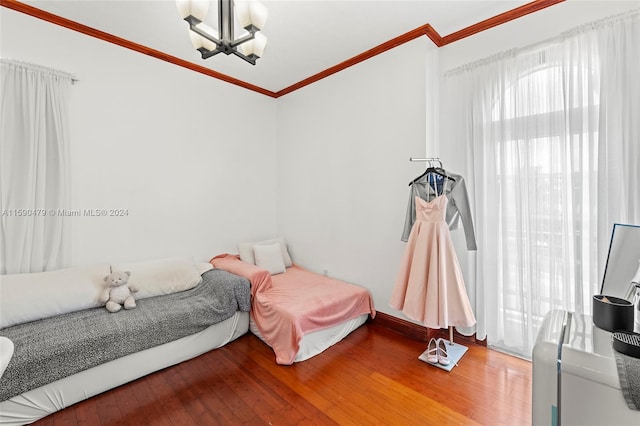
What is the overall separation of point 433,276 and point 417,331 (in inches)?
28.5

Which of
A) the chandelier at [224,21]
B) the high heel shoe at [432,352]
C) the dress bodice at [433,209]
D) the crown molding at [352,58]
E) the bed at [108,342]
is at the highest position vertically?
the crown molding at [352,58]

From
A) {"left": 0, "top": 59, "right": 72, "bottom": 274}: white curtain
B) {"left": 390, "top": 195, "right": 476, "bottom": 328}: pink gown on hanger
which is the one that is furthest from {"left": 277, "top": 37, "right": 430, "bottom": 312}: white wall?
{"left": 0, "top": 59, "right": 72, "bottom": 274}: white curtain

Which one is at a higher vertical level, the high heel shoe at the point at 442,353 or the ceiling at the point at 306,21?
the ceiling at the point at 306,21

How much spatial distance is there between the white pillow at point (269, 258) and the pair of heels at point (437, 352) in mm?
1821

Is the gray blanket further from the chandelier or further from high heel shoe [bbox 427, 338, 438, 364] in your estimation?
the chandelier

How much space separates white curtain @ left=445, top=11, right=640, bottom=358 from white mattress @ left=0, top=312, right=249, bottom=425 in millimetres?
2282

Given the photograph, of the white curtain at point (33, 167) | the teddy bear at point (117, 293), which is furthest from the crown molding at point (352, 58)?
the teddy bear at point (117, 293)

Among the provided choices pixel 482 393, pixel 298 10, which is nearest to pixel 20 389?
pixel 482 393

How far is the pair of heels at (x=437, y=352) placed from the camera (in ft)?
7.38

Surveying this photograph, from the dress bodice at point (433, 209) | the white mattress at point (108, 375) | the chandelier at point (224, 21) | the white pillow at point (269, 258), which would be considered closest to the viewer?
the chandelier at point (224, 21)

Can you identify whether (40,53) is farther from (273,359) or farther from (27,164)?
(273,359)

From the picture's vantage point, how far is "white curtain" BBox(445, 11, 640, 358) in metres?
1.86

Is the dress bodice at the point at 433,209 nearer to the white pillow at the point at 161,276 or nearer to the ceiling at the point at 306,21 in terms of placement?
the ceiling at the point at 306,21

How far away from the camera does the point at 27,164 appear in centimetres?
229
